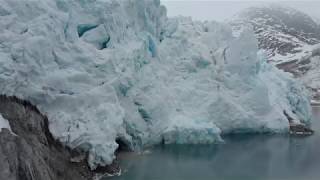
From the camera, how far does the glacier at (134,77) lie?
14938 mm

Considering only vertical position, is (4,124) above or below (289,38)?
above

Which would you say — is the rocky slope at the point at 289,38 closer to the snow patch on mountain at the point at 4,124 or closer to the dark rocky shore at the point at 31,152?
A: the dark rocky shore at the point at 31,152

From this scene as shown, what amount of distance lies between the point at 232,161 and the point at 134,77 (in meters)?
4.51

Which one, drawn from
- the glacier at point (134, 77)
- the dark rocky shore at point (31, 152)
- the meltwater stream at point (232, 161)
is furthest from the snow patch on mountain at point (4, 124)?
the meltwater stream at point (232, 161)

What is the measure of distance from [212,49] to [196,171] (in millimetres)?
9644

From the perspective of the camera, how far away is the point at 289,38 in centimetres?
7312

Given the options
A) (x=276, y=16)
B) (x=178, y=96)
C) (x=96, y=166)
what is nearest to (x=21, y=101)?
(x=96, y=166)

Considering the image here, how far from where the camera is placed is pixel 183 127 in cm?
2008

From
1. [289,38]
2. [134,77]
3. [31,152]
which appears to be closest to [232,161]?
[134,77]

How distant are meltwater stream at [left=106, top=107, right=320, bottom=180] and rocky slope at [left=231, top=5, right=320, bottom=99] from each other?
2561cm

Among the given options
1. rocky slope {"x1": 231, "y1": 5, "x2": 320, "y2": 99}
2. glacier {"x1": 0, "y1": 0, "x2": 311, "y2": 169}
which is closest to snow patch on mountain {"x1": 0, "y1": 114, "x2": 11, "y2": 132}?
glacier {"x1": 0, "y1": 0, "x2": 311, "y2": 169}

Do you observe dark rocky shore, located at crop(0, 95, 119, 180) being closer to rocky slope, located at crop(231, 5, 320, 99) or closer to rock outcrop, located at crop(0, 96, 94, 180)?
rock outcrop, located at crop(0, 96, 94, 180)

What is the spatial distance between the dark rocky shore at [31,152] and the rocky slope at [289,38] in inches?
1305

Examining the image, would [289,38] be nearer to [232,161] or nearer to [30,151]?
[232,161]
